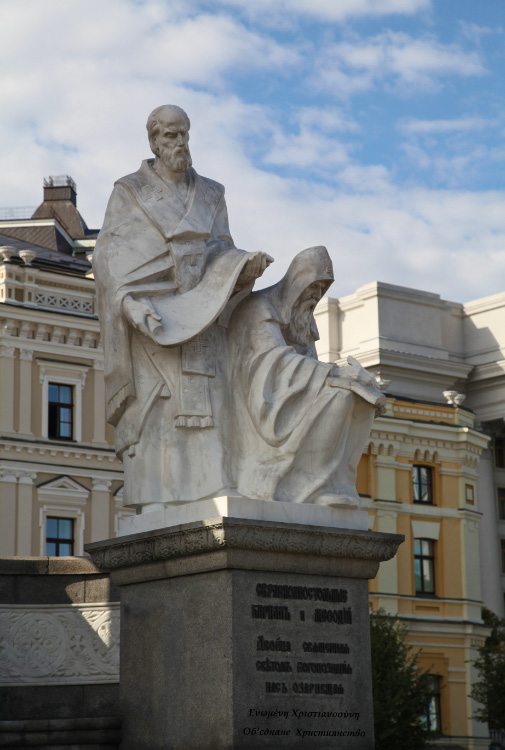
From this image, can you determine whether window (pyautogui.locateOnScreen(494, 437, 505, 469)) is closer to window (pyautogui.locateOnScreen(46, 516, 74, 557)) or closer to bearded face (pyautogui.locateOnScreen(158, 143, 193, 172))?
window (pyautogui.locateOnScreen(46, 516, 74, 557))

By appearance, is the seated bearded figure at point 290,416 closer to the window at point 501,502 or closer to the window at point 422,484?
the window at point 422,484

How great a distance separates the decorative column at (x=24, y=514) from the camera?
3594 cm

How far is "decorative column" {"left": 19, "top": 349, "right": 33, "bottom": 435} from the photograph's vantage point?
37.1 meters

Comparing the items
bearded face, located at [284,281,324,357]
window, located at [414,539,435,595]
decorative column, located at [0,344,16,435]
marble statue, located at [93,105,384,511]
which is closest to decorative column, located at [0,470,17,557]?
decorative column, located at [0,344,16,435]

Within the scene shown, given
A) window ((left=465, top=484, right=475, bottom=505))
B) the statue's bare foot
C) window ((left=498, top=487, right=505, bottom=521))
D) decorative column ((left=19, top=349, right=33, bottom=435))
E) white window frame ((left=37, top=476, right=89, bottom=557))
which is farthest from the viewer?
window ((left=498, top=487, right=505, bottom=521))

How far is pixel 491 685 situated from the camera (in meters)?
37.7

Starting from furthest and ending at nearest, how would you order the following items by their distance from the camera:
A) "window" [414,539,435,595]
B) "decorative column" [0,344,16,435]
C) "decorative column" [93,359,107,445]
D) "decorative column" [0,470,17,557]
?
"window" [414,539,435,595], "decorative column" [93,359,107,445], "decorative column" [0,344,16,435], "decorative column" [0,470,17,557]

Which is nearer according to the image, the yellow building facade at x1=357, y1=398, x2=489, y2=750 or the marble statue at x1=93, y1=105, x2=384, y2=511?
the marble statue at x1=93, y1=105, x2=384, y2=511

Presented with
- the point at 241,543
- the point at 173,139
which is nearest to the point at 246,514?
the point at 241,543

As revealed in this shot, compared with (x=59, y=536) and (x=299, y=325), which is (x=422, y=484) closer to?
(x=59, y=536)

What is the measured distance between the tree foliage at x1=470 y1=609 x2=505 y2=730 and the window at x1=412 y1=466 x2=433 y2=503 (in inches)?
187

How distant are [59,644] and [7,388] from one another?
89.4 ft

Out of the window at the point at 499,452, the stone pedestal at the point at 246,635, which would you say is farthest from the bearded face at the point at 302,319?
the window at the point at 499,452

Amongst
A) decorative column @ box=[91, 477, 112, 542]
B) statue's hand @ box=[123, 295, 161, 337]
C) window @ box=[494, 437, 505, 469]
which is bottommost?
statue's hand @ box=[123, 295, 161, 337]
